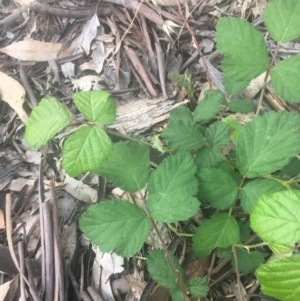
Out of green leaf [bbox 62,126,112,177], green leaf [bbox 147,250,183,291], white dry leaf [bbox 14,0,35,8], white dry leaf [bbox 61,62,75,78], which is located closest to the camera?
green leaf [bbox 62,126,112,177]

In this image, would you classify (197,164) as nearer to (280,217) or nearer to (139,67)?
(280,217)

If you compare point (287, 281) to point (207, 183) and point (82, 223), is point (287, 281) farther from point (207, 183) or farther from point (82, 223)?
point (82, 223)

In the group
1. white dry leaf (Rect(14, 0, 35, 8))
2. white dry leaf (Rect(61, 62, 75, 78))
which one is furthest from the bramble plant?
white dry leaf (Rect(14, 0, 35, 8))

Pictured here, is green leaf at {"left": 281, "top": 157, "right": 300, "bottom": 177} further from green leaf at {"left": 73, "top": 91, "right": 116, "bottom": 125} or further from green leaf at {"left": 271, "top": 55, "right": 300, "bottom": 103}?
green leaf at {"left": 73, "top": 91, "right": 116, "bottom": 125}

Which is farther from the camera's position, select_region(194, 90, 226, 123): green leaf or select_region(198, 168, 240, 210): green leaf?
select_region(194, 90, 226, 123): green leaf

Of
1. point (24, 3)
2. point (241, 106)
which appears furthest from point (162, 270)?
point (24, 3)

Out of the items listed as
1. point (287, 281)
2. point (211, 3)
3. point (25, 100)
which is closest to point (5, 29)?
point (25, 100)
